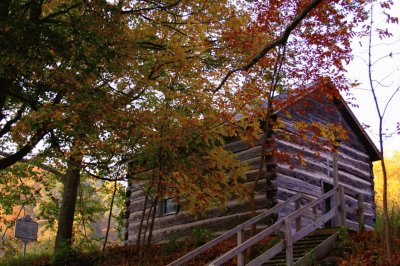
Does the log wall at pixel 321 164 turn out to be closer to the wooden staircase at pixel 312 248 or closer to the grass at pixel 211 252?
the grass at pixel 211 252

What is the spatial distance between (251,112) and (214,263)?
5.87m

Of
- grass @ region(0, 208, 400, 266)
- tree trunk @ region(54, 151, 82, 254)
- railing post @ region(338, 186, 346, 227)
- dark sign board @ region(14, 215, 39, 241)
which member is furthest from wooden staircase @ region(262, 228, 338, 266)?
dark sign board @ region(14, 215, 39, 241)

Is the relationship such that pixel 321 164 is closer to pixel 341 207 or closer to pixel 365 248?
pixel 341 207

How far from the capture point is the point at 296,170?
16.5m

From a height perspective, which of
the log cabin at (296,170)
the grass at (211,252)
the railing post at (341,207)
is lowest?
the grass at (211,252)

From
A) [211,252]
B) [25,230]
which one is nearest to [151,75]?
[211,252]

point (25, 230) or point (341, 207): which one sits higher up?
point (341, 207)

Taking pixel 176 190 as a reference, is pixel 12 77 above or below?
above

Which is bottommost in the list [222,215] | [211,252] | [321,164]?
[211,252]

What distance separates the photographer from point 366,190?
20.1 meters

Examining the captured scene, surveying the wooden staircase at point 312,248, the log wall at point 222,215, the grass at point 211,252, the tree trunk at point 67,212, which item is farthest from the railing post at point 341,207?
the tree trunk at point 67,212

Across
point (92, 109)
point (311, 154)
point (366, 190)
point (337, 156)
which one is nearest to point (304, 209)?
point (92, 109)

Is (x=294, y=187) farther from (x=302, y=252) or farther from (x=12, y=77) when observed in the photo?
(x=12, y=77)

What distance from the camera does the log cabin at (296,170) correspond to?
15.6 m
